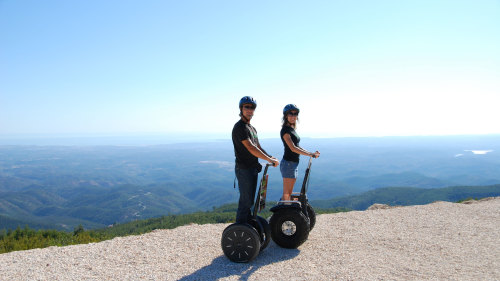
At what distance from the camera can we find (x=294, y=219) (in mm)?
5832

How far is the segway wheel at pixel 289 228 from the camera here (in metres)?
5.81

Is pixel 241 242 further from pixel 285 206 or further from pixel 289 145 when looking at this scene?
pixel 289 145

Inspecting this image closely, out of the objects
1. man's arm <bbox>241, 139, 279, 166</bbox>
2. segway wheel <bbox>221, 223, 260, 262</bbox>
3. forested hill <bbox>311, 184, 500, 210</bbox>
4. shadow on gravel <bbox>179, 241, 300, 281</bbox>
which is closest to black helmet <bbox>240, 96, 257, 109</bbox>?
man's arm <bbox>241, 139, 279, 166</bbox>

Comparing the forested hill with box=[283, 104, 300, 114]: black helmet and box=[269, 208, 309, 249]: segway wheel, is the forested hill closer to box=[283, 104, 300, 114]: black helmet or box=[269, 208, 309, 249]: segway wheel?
box=[269, 208, 309, 249]: segway wheel

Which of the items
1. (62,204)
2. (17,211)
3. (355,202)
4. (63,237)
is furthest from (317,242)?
(62,204)

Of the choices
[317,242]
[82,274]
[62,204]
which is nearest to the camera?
[82,274]

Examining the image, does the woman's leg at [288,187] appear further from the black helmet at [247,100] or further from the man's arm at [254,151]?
the black helmet at [247,100]

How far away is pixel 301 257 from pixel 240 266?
131 cm

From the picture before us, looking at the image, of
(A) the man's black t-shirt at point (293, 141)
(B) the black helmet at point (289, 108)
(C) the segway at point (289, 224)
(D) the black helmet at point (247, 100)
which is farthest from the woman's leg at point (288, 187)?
(D) the black helmet at point (247, 100)

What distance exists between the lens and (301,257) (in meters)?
5.53

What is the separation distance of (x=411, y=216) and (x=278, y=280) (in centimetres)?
694

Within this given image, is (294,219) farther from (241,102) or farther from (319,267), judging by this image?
(241,102)

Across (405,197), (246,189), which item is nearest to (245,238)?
(246,189)

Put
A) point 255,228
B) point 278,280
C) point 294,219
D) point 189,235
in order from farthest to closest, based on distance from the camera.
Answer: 1. point 189,235
2. point 294,219
3. point 255,228
4. point 278,280
